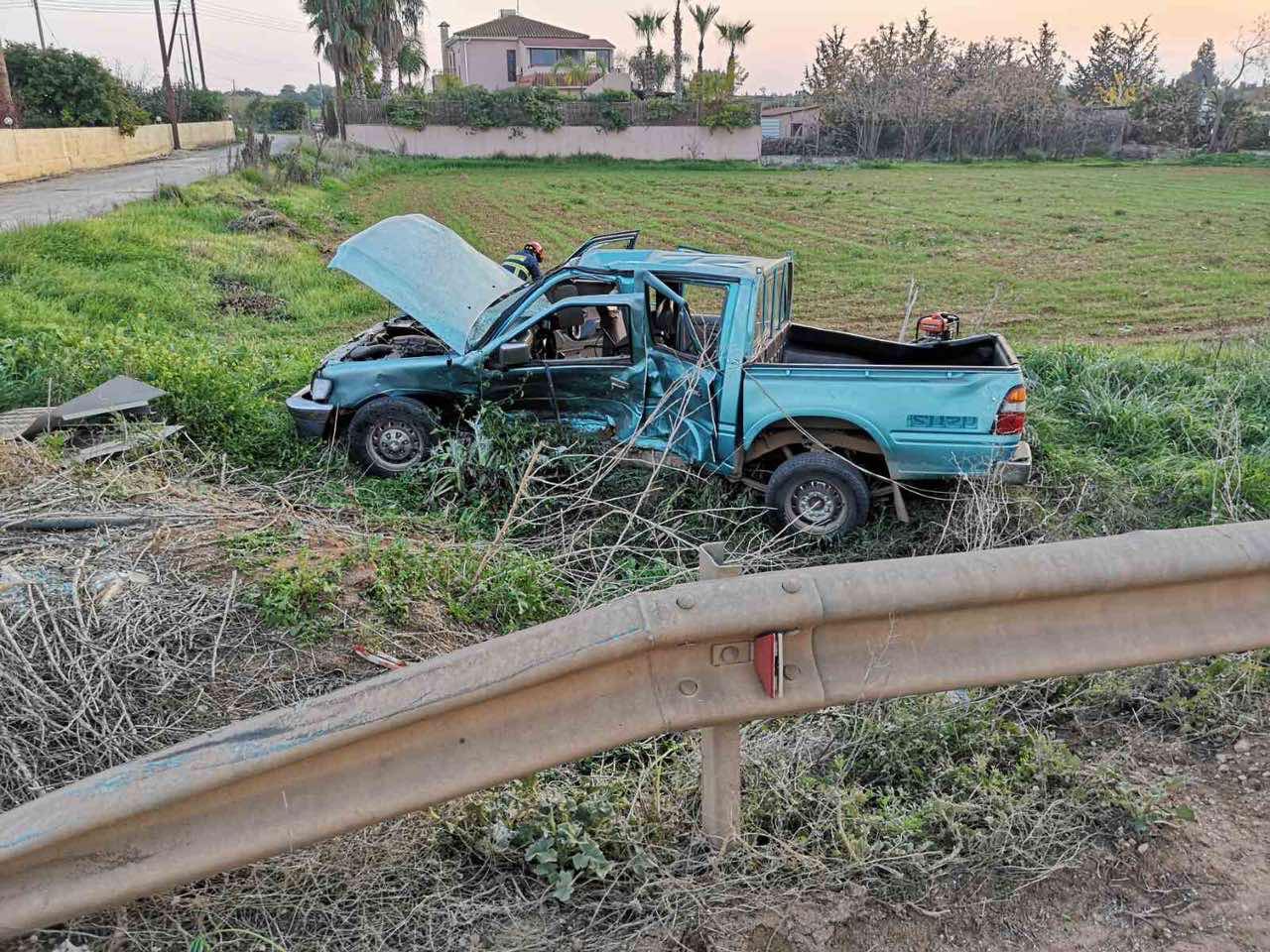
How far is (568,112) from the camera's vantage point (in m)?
45.3

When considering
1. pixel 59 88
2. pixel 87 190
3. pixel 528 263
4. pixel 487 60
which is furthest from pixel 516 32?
pixel 528 263

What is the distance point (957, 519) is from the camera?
6.20m

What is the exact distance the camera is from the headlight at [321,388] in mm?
7548

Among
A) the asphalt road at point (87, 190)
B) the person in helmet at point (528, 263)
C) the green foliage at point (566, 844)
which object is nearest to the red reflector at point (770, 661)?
the green foliage at point (566, 844)

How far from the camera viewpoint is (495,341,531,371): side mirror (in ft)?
22.7

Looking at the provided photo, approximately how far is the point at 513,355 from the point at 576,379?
506 mm

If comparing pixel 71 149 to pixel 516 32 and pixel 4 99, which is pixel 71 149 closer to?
pixel 4 99

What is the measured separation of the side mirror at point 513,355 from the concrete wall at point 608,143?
4042 cm

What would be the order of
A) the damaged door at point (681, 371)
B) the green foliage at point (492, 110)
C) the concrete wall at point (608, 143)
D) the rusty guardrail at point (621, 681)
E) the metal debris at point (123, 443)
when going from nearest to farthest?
the rusty guardrail at point (621, 681) < the metal debris at point (123, 443) < the damaged door at point (681, 371) < the green foliage at point (492, 110) < the concrete wall at point (608, 143)

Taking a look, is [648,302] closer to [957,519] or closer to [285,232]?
[957,519]

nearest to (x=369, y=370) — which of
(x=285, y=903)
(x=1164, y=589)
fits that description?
(x=285, y=903)

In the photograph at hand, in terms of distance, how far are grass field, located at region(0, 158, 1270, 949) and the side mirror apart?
475 mm

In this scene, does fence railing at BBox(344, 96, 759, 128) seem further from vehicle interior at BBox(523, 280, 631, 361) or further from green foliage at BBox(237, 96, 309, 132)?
vehicle interior at BBox(523, 280, 631, 361)

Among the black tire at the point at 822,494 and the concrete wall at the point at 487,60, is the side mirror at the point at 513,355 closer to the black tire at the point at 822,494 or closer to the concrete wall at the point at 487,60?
the black tire at the point at 822,494
